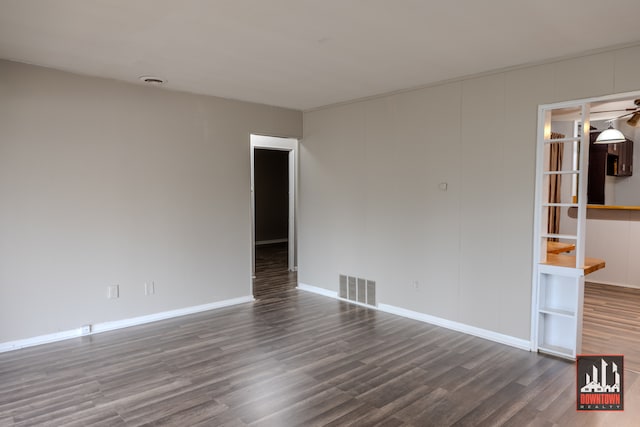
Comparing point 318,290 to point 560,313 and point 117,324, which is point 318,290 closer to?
point 117,324

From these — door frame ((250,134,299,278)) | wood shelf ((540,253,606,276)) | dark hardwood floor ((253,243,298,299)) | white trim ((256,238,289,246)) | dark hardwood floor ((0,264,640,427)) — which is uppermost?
door frame ((250,134,299,278))

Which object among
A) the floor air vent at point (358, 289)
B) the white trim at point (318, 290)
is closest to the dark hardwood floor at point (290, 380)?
the floor air vent at point (358, 289)

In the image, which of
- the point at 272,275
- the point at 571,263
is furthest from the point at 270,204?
the point at 571,263

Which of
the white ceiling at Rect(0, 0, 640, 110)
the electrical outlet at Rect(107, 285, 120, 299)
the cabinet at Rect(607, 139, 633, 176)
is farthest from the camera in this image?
the cabinet at Rect(607, 139, 633, 176)

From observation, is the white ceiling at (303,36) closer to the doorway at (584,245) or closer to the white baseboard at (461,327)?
the doorway at (584,245)

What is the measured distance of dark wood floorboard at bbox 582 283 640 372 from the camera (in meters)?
3.75

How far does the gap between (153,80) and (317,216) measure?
9.29ft

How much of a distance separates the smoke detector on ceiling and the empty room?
0.49 ft

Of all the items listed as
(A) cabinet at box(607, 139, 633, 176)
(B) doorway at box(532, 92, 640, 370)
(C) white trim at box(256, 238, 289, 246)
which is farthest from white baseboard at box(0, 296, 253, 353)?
(A) cabinet at box(607, 139, 633, 176)

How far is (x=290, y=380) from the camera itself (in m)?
3.18

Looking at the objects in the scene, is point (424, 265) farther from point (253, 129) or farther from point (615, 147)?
point (615, 147)

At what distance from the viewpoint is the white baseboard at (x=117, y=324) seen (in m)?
3.81

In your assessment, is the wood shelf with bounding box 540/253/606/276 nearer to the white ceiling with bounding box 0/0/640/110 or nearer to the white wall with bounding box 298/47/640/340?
the white wall with bounding box 298/47/640/340

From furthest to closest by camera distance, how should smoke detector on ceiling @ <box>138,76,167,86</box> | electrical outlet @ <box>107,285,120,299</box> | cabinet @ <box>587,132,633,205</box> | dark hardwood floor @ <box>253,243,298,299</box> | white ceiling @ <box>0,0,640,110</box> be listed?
cabinet @ <box>587,132,633,205</box>
dark hardwood floor @ <box>253,243,298,299</box>
electrical outlet @ <box>107,285,120,299</box>
smoke detector on ceiling @ <box>138,76,167,86</box>
white ceiling @ <box>0,0,640,110</box>
